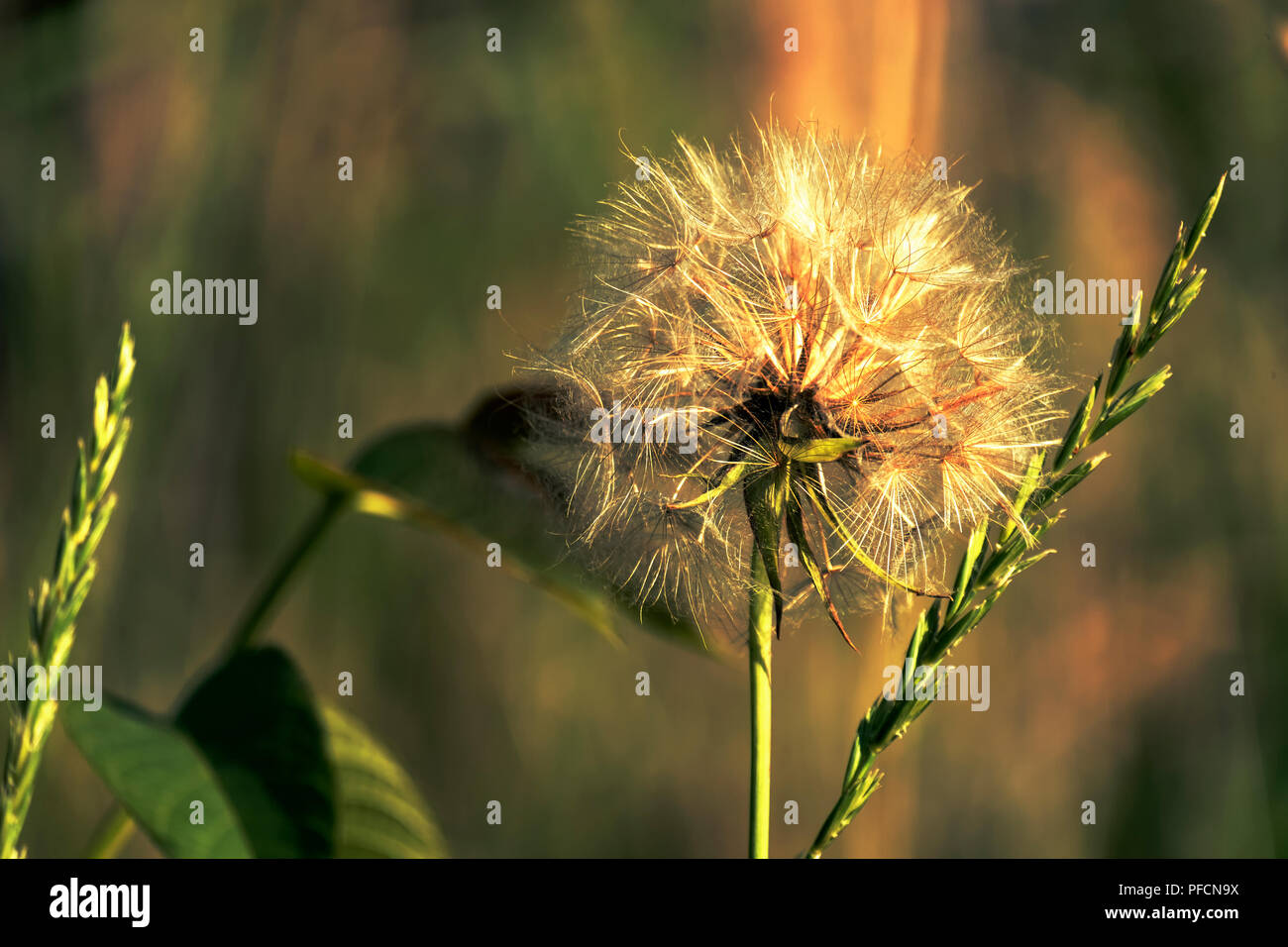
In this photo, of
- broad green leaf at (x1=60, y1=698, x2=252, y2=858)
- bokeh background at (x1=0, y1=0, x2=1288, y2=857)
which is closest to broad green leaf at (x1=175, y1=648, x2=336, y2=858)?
broad green leaf at (x1=60, y1=698, x2=252, y2=858)
